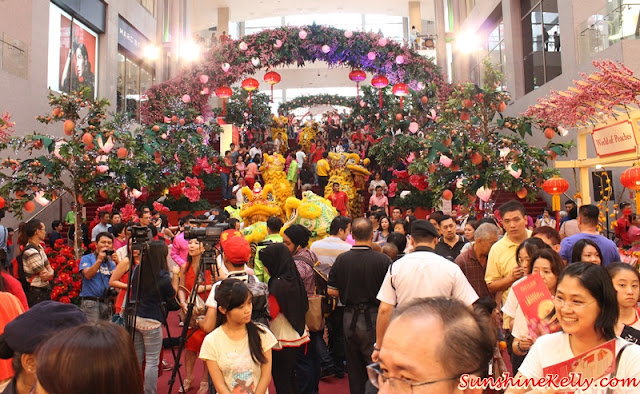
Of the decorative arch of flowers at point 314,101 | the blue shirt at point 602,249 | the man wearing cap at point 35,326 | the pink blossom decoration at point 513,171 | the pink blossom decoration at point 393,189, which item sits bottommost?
the man wearing cap at point 35,326

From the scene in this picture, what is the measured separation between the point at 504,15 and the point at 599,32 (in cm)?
640

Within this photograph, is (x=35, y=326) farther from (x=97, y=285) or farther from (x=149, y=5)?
(x=149, y=5)

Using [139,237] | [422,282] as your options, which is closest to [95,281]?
[139,237]

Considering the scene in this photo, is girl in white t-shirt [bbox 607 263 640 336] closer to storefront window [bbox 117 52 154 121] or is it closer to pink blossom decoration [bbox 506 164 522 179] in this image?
pink blossom decoration [bbox 506 164 522 179]

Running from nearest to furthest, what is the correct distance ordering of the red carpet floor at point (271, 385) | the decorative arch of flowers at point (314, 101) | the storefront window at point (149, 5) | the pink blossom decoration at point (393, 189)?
the red carpet floor at point (271, 385)
the pink blossom decoration at point (393, 189)
the storefront window at point (149, 5)
the decorative arch of flowers at point (314, 101)

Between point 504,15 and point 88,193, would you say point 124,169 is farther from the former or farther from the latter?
point 504,15

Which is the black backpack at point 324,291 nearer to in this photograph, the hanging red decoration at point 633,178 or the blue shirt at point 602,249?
the blue shirt at point 602,249

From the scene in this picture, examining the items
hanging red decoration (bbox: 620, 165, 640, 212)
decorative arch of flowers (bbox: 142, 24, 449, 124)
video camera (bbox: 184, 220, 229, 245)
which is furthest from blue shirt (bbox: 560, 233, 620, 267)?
decorative arch of flowers (bbox: 142, 24, 449, 124)

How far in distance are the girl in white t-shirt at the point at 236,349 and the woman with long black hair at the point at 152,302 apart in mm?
1108

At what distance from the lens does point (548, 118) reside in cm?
815

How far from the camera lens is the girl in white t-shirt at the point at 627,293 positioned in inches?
110

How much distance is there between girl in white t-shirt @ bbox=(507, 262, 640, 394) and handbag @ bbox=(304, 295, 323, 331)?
105 inches

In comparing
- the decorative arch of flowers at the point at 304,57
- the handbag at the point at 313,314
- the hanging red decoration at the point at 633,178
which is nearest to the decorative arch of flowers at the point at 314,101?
the decorative arch of flowers at the point at 304,57

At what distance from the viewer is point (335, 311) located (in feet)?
17.6
